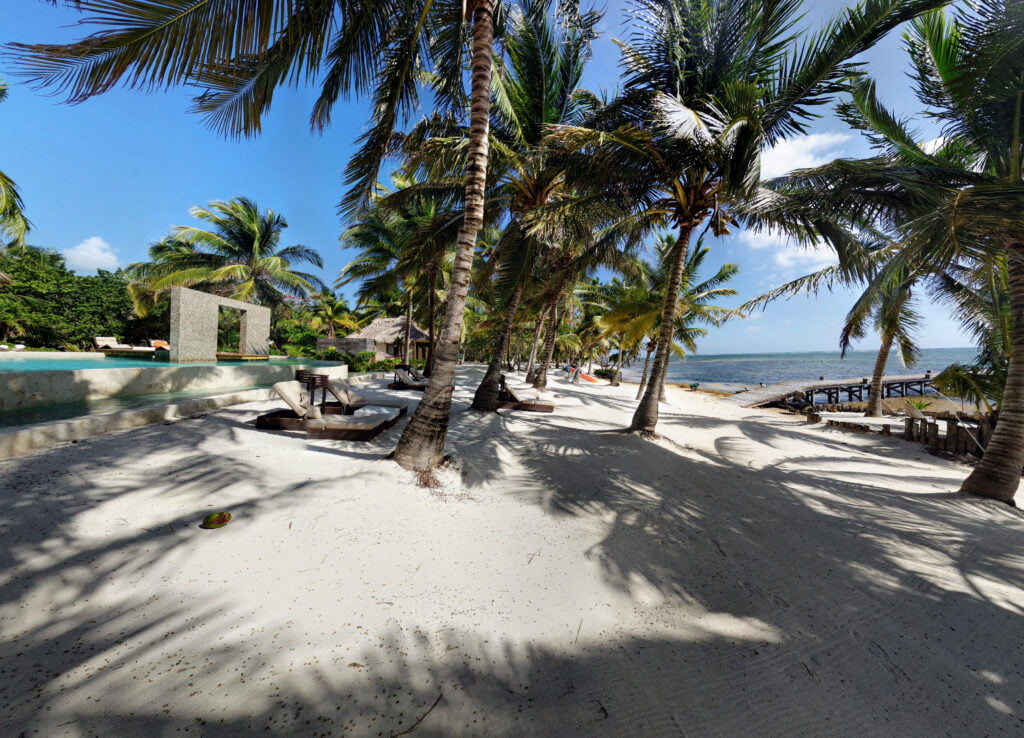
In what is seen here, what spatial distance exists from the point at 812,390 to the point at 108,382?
31.4 meters

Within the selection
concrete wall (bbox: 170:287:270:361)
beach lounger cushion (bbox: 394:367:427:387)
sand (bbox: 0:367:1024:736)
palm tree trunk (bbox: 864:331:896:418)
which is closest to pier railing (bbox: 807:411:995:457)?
palm tree trunk (bbox: 864:331:896:418)

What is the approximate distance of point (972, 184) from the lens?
4375 mm

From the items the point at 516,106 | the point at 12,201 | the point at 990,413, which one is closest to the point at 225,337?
the point at 12,201

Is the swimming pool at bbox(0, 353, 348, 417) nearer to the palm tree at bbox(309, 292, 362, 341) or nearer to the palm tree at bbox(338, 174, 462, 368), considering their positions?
the palm tree at bbox(338, 174, 462, 368)

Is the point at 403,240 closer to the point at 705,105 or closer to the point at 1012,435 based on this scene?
the point at 705,105

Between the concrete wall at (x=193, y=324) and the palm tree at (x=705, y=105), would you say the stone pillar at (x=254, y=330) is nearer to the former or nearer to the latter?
the concrete wall at (x=193, y=324)

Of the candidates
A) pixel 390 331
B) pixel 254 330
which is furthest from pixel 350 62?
pixel 390 331

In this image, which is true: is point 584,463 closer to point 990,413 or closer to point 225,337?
point 990,413

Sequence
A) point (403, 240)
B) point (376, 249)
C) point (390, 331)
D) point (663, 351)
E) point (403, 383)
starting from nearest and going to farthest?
point (663, 351), point (403, 383), point (403, 240), point (376, 249), point (390, 331)

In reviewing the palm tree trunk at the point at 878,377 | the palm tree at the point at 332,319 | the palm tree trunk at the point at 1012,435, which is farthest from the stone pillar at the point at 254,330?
the palm tree trunk at the point at 878,377

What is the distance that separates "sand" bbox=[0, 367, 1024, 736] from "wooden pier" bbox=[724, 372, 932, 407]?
17.7 meters

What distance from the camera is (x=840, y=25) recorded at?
432 centimetres

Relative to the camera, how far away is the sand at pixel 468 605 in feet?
5.19

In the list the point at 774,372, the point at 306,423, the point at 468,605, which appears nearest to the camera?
the point at 468,605
